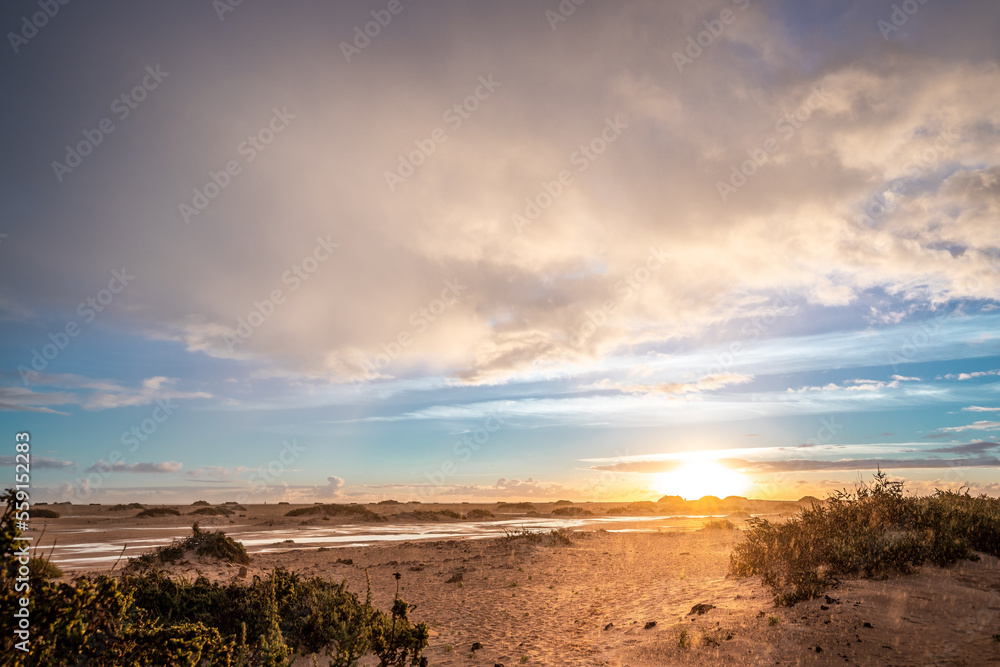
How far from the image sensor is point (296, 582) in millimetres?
12258

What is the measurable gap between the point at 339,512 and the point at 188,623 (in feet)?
197

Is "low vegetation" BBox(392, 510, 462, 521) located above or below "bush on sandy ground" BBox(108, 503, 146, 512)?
below

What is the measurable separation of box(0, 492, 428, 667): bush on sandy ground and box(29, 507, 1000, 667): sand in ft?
4.10

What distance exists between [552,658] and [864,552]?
28.4 ft

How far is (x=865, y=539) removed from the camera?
42.7 feet

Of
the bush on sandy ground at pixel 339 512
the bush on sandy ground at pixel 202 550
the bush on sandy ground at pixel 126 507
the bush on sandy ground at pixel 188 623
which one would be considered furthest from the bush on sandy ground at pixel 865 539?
the bush on sandy ground at pixel 126 507

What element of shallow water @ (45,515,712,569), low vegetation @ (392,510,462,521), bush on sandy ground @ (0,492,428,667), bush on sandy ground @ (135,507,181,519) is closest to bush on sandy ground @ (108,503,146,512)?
bush on sandy ground @ (135,507,181,519)

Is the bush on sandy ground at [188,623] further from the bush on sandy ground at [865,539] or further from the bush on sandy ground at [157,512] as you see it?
the bush on sandy ground at [157,512]

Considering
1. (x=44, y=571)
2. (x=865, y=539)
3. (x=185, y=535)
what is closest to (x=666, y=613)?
(x=865, y=539)

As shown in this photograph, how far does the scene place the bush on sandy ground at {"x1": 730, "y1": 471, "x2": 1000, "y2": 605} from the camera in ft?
40.1

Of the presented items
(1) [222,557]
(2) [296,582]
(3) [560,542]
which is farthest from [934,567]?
(1) [222,557]

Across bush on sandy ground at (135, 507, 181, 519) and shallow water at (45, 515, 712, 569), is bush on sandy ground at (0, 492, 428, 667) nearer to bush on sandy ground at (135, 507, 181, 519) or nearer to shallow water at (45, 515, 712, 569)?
shallow water at (45, 515, 712, 569)

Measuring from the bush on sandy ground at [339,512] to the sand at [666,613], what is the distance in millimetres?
37354

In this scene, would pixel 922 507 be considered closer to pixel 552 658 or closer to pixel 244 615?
pixel 552 658
